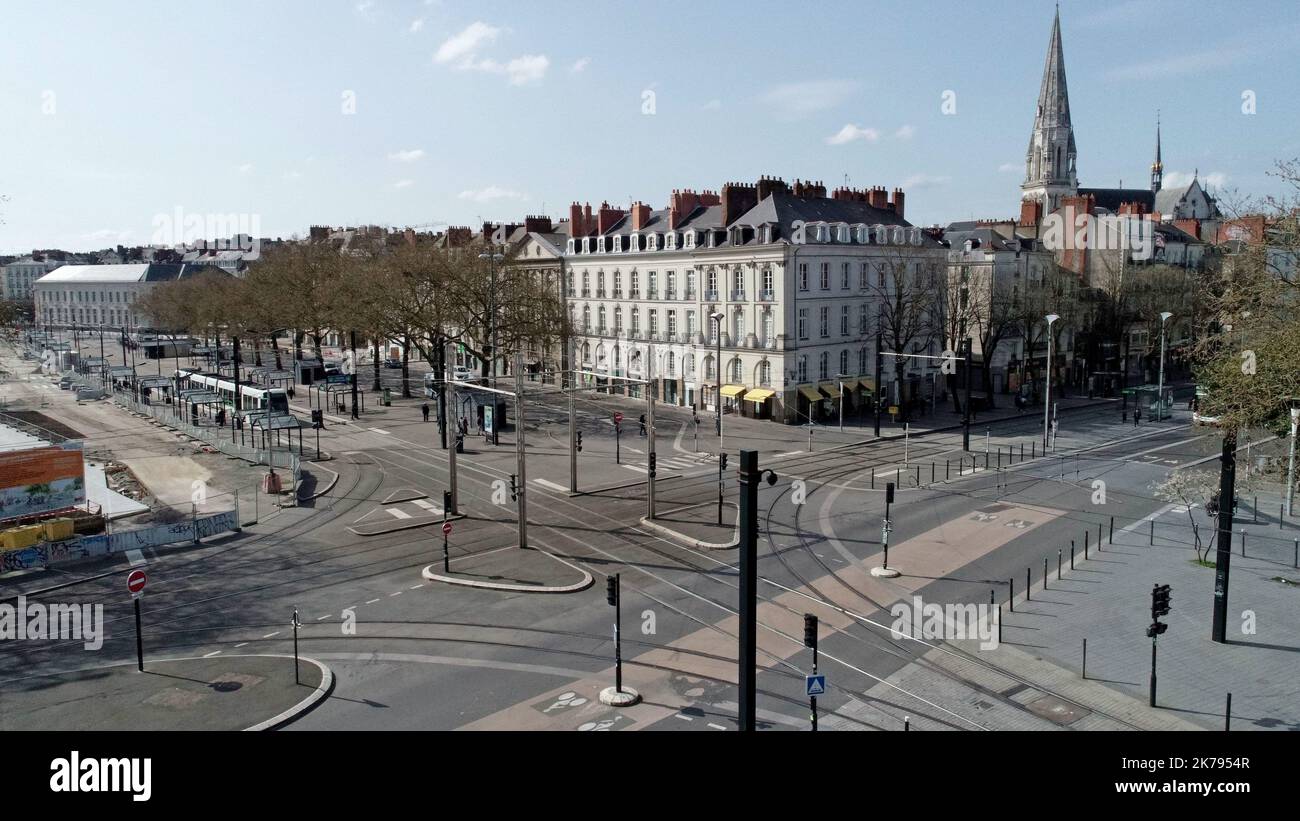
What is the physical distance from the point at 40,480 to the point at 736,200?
42.5 m

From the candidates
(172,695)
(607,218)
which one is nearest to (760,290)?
(607,218)

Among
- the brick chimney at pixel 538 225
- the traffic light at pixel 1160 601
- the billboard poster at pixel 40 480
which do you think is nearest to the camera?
the traffic light at pixel 1160 601

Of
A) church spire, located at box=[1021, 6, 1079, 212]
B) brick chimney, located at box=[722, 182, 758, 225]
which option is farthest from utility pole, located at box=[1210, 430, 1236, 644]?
church spire, located at box=[1021, 6, 1079, 212]

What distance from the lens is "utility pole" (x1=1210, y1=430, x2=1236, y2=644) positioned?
62.8 feet

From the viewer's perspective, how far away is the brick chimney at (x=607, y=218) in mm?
71250

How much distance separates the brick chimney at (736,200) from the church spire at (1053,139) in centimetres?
6587

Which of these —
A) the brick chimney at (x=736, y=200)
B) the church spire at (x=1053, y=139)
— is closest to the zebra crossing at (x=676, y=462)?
the brick chimney at (x=736, y=200)

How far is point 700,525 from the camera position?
30484 mm

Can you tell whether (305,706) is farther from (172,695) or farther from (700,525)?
(700,525)

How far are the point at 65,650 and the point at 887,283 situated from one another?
5138 cm

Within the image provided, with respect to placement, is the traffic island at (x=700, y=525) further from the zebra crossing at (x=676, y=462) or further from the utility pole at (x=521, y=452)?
the zebra crossing at (x=676, y=462)

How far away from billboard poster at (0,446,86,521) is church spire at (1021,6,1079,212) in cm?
10821

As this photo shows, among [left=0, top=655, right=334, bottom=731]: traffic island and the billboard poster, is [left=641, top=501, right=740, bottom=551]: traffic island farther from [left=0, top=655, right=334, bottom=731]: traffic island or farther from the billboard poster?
the billboard poster
